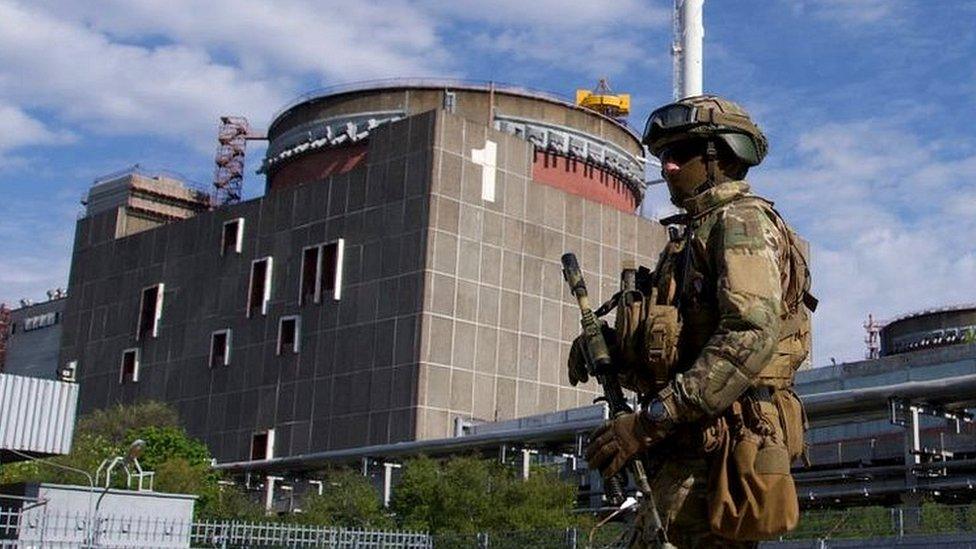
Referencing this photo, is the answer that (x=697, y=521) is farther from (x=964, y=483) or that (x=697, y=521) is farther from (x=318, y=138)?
(x=318, y=138)

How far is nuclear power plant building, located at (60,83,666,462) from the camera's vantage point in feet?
184

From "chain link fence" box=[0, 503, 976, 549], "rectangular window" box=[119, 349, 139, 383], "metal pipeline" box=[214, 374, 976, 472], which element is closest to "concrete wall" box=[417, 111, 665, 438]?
"metal pipeline" box=[214, 374, 976, 472]

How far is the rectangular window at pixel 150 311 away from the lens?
68.9 m

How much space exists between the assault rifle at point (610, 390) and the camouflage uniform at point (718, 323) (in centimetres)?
8

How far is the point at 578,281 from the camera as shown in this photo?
631 cm

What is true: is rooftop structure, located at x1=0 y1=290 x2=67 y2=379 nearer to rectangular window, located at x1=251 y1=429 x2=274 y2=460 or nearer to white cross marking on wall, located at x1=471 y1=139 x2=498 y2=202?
rectangular window, located at x1=251 y1=429 x2=274 y2=460

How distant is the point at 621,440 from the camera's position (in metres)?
5.45

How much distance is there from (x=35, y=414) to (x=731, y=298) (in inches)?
879

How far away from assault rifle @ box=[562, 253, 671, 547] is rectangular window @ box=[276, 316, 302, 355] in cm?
5507

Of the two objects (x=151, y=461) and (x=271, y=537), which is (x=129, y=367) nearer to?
(x=151, y=461)

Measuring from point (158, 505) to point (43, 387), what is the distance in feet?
15.0

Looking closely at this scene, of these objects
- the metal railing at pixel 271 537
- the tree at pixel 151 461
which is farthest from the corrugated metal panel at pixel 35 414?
the tree at pixel 151 461

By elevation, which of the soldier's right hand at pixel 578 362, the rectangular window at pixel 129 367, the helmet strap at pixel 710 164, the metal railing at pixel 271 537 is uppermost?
the rectangular window at pixel 129 367

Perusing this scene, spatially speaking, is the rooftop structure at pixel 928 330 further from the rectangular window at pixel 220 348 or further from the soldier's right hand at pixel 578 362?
the soldier's right hand at pixel 578 362
